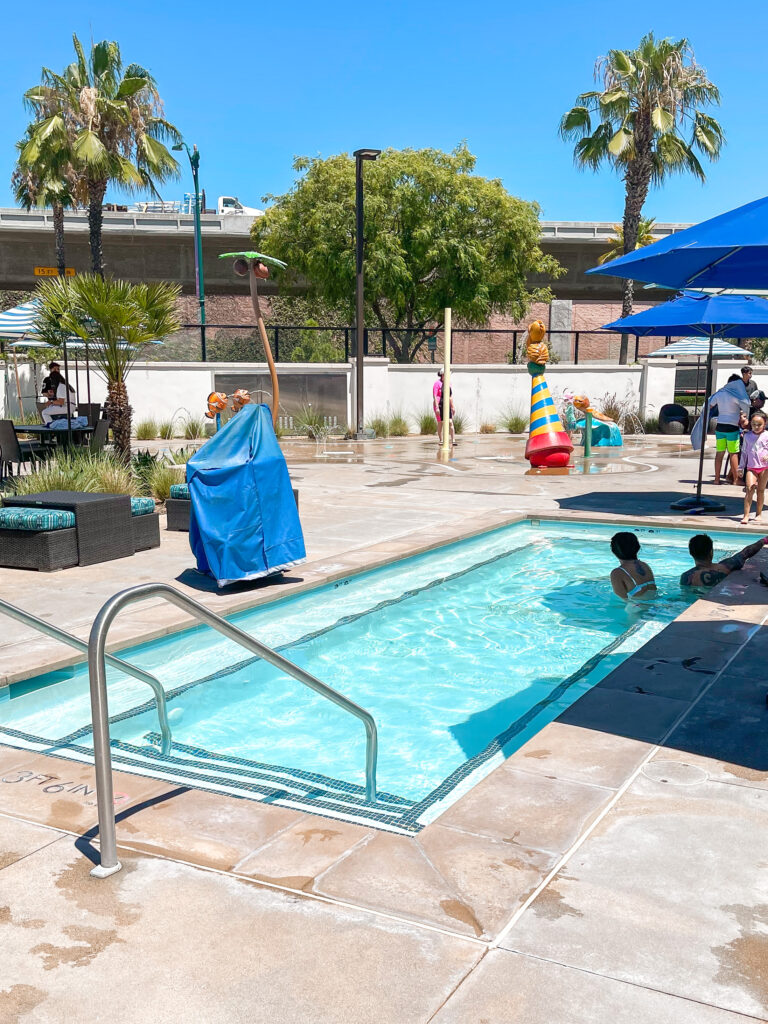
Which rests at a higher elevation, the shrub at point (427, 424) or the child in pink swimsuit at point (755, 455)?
the child in pink swimsuit at point (755, 455)

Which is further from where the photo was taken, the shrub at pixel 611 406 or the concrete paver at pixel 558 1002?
the shrub at pixel 611 406

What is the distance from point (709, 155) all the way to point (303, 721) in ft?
104

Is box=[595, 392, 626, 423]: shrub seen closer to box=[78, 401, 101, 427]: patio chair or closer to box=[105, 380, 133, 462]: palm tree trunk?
box=[78, 401, 101, 427]: patio chair

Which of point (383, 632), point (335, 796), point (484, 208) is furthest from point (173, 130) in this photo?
point (335, 796)

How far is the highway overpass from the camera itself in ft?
142

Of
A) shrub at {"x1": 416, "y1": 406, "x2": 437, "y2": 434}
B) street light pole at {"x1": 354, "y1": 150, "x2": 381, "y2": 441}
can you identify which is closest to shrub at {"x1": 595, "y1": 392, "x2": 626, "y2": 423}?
shrub at {"x1": 416, "y1": 406, "x2": 437, "y2": 434}

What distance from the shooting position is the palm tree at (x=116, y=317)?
41.0ft

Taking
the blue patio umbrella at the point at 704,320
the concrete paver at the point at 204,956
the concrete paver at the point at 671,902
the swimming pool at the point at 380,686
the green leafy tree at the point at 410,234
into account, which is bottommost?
the swimming pool at the point at 380,686

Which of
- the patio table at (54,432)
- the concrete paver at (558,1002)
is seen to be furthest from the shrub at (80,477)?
the concrete paver at (558,1002)

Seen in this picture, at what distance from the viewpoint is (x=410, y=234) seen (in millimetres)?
31719

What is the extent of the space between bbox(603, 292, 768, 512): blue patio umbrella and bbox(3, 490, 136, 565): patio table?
713cm

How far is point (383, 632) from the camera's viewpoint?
813cm

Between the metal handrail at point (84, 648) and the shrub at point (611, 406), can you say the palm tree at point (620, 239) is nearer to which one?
the shrub at point (611, 406)

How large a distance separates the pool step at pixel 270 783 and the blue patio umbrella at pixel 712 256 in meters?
3.14
